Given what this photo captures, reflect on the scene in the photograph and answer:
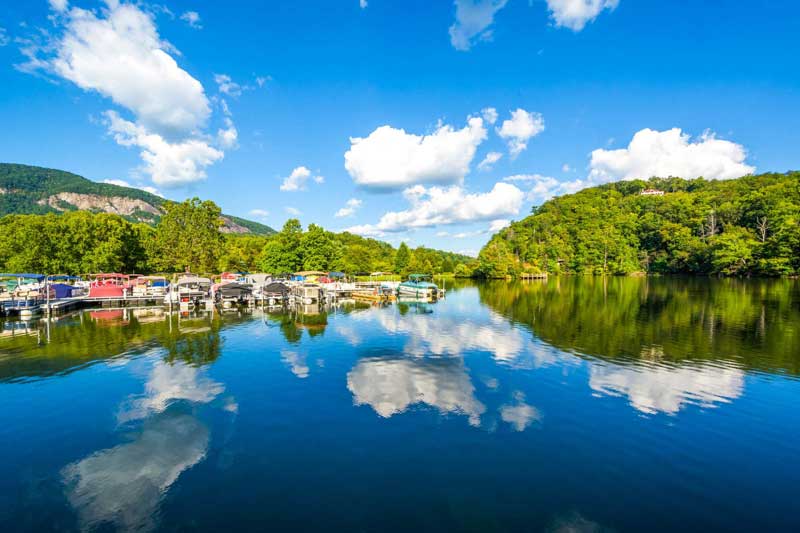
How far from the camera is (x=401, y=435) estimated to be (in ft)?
36.0

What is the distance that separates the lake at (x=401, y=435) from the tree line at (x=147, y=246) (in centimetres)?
4479

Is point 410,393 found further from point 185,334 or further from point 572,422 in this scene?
point 185,334

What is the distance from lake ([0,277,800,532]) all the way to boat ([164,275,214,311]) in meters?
17.5

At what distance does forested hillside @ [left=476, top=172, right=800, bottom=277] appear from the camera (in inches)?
3381

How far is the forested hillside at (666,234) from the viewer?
85.9 meters

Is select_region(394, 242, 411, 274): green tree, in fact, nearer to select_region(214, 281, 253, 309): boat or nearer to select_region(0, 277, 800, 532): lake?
select_region(214, 281, 253, 309): boat

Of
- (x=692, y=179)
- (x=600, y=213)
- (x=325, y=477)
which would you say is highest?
(x=692, y=179)

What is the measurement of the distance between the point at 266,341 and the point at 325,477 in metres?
16.9

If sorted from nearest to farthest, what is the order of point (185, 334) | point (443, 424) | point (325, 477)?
point (325, 477)
point (443, 424)
point (185, 334)

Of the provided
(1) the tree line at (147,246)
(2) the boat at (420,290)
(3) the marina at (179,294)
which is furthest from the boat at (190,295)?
(2) the boat at (420,290)

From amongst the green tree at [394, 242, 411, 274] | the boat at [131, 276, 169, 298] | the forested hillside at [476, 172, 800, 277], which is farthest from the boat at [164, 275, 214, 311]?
the forested hillside at [476, 172, 800, 277]

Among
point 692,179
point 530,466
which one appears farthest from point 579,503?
point 692,179

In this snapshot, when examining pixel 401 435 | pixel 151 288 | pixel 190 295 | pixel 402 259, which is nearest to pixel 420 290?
pixel 190 295

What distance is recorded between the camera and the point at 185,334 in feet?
85.8
